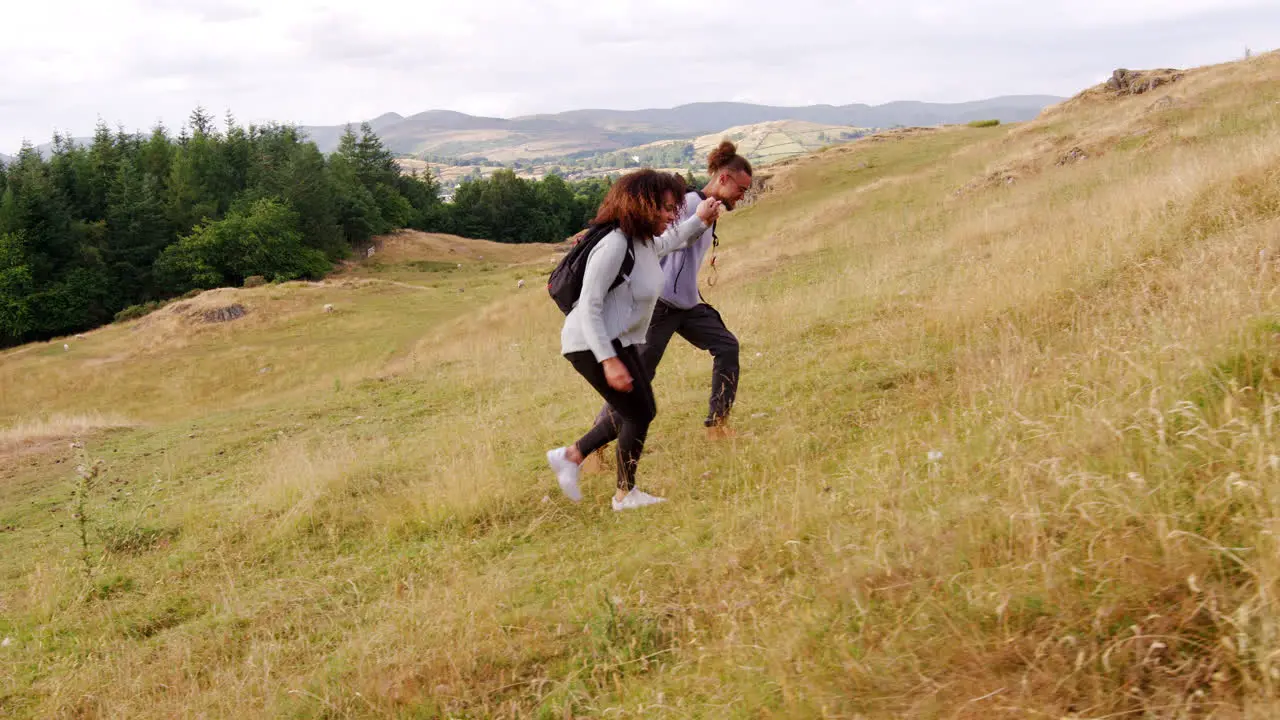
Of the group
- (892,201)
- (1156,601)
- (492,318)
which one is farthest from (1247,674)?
(892,201)

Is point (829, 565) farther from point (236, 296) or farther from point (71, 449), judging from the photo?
point (236, 296)

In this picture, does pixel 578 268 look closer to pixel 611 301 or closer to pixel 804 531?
pixel 611 301

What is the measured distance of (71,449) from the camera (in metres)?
12.9

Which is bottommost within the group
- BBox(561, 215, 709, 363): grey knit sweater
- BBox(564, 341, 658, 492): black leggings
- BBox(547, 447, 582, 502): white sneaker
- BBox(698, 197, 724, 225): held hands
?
BBox(547, 447, 582, 502): white sneaker

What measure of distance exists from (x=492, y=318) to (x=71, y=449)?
12022 millimetres

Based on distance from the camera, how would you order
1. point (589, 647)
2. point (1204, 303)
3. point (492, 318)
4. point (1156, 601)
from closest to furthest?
point (1156, 601) < point (589, 647) < point (1204, 303) < point (492, 318)

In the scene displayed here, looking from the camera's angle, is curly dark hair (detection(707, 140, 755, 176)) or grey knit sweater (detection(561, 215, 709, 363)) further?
curly dark hair (detection(707, 140, 755, 176))

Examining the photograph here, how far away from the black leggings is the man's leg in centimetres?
113

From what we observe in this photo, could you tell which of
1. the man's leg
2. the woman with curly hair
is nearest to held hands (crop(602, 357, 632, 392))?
the woman with curly hair

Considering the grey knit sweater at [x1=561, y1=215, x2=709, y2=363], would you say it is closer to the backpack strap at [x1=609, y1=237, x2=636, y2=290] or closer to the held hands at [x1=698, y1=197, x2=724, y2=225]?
the backpack strap at [x1=609, y1=237, x2=636, y2=290]

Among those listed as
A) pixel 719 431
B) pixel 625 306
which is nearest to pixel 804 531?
pixel 625 306

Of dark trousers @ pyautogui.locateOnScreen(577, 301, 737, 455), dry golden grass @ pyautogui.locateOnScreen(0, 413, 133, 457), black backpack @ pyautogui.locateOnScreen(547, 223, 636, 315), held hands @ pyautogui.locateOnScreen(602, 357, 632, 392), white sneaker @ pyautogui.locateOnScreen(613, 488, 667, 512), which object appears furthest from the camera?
dry golden grass @ pyautogui.locateOnScreen(0, 413, 133, 457)

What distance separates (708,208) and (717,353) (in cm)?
127

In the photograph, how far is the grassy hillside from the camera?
2.53 metres
